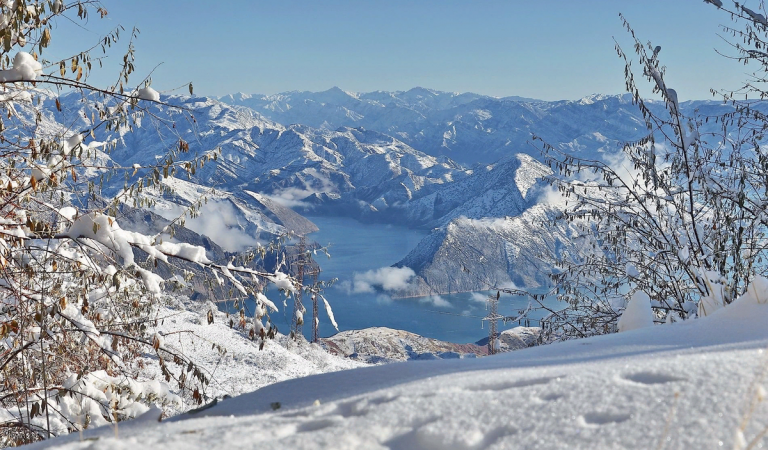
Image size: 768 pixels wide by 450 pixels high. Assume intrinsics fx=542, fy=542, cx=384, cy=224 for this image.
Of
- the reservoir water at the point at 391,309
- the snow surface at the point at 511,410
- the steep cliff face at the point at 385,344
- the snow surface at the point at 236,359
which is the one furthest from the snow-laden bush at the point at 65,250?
the reservoir water at the point at 391,309

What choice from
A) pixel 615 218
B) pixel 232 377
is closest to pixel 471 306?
pixel 232 377

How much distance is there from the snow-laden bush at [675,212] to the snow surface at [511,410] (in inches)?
191

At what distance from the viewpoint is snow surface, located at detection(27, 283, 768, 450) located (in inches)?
67.6

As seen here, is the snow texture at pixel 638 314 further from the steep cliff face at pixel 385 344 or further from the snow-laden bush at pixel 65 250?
the steep cliff face at pixel 385 344

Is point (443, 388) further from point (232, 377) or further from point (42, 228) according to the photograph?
point (232, 377)

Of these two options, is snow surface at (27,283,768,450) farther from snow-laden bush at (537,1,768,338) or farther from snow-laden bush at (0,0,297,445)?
snow-laden bush at (537,1,768,338)

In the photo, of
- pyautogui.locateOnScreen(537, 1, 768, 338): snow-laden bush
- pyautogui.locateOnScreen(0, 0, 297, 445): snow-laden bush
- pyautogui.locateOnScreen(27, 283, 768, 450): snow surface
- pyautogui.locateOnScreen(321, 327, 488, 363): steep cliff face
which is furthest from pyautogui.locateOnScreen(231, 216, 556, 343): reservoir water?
pyautogui.locateOnScreen(27, 283, 768, 450): snow surface

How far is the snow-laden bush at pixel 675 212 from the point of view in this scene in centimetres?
714

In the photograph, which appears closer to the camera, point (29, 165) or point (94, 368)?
point (29, 165)

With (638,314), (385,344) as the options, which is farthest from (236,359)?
(385,344)

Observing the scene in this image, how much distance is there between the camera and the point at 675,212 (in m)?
8.25

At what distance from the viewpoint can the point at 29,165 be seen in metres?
4.45

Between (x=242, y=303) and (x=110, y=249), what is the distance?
5.61 ft

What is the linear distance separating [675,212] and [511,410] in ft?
24.5
